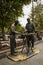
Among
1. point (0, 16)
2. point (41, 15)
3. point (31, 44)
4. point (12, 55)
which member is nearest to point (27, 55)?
point (12, 55)

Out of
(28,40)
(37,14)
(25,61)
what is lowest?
(25,61)

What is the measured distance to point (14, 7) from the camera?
977 cm

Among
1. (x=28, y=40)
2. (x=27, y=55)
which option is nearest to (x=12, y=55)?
(x=27, y=55)

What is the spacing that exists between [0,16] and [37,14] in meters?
11.6

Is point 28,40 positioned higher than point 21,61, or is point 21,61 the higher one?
point 28,40

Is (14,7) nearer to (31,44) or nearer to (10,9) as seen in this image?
(10,9)

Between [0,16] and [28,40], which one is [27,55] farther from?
[0,16]

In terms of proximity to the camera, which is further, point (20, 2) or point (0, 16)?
point (20, 2)

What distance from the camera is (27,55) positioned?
8.20 metres

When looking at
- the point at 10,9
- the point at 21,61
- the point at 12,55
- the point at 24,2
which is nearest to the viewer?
the point at 21,61

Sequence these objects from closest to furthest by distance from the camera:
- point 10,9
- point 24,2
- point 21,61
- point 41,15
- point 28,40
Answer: point 21,61 → point 28,40 → point 10,9 → point 24,2 → point 41,15

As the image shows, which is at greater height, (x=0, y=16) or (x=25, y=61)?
(x=0, y=16)

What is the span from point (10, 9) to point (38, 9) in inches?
463

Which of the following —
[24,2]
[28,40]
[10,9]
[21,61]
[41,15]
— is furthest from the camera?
[41,15]
